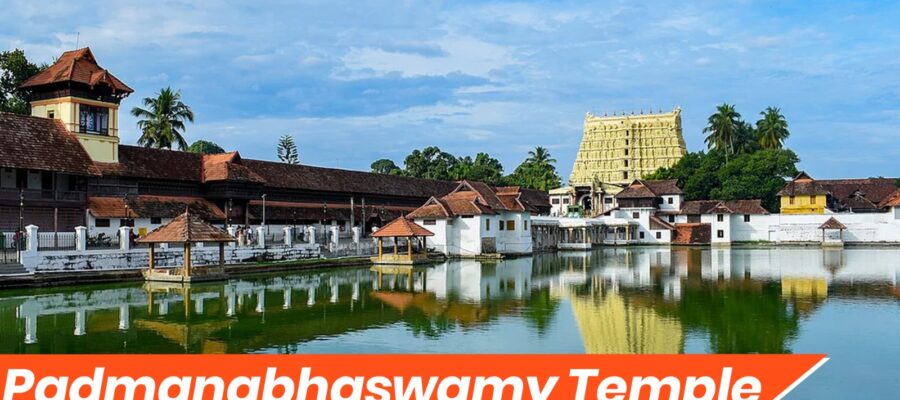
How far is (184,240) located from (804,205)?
50.9m

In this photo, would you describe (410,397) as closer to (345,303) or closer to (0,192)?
(345,303)

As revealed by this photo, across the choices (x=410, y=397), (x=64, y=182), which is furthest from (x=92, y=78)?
(x=410, y=397)

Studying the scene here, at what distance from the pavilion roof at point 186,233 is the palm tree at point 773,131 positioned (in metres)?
59.1

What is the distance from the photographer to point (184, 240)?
2344 cm

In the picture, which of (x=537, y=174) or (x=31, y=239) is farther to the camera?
(x=537, y=174)

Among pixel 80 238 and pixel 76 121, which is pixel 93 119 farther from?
pixel 80 238

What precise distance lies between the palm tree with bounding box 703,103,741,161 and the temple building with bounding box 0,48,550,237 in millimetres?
41631

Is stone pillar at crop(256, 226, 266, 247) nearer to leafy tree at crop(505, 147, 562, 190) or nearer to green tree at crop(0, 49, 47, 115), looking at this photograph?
green tree at crop(0, 49, 47, 115)

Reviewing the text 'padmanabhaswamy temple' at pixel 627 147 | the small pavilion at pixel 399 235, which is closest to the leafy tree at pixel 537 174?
the text 'padmanabhaswamy temple' at pixel 627 147

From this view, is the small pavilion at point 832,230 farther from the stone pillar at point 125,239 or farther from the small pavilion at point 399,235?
the stone pillar at point 125,239

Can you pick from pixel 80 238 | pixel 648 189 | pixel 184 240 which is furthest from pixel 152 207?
pixel 648 189

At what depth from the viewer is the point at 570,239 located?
55.5m

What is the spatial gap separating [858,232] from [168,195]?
47.1 metres

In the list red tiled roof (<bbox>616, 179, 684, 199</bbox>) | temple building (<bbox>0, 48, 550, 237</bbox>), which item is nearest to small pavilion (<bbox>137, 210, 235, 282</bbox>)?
temple building (<bbox>0, 48, 550, 237</bbox>)
